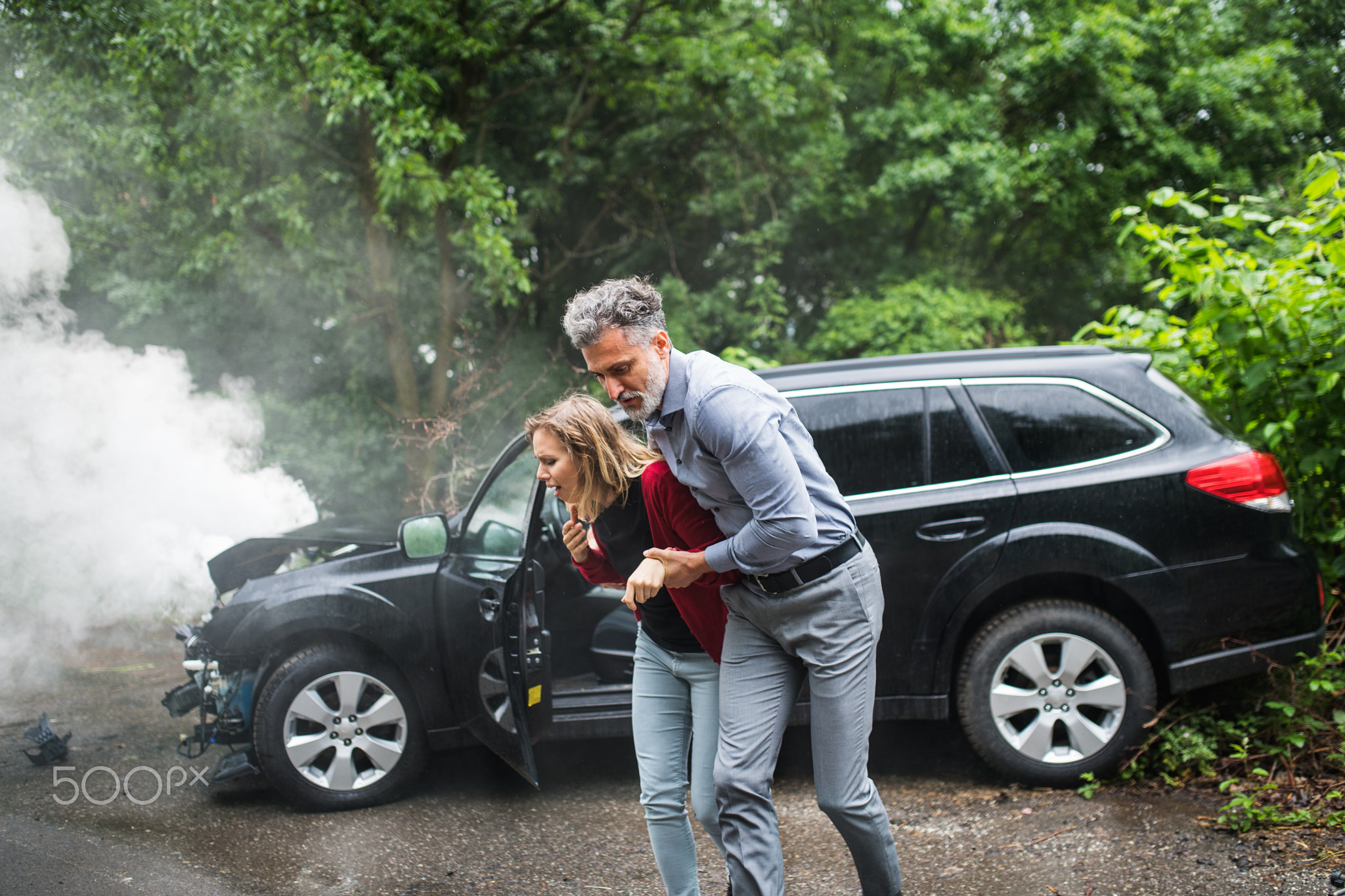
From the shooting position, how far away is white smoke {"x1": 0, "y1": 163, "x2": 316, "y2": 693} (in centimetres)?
582

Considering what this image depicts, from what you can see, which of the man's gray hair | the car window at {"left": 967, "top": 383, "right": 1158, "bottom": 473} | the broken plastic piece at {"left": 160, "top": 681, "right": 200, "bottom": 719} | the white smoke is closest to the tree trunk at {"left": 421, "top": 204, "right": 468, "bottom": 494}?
the white smoke

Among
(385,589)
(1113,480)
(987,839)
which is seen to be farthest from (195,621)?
(1113,480)

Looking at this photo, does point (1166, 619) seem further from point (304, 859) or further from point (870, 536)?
point (304, 859)

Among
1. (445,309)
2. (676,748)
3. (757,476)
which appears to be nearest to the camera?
(757,476)

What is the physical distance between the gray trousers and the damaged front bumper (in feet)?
8.23

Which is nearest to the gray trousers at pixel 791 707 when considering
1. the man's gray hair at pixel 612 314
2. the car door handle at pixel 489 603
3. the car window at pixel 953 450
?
the man's gray hair at pixel 612 314

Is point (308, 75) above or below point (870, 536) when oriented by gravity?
above

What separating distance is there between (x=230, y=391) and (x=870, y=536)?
1040 centimetres

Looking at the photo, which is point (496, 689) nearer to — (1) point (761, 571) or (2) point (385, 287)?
(1) point (761, 571)

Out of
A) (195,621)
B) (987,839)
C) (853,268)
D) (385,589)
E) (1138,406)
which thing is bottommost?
(987,839)

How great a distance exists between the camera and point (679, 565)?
2.11m

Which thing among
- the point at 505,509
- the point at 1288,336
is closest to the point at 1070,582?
the point at 1288,336

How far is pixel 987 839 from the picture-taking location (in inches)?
130

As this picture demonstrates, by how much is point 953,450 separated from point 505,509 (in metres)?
1.93
